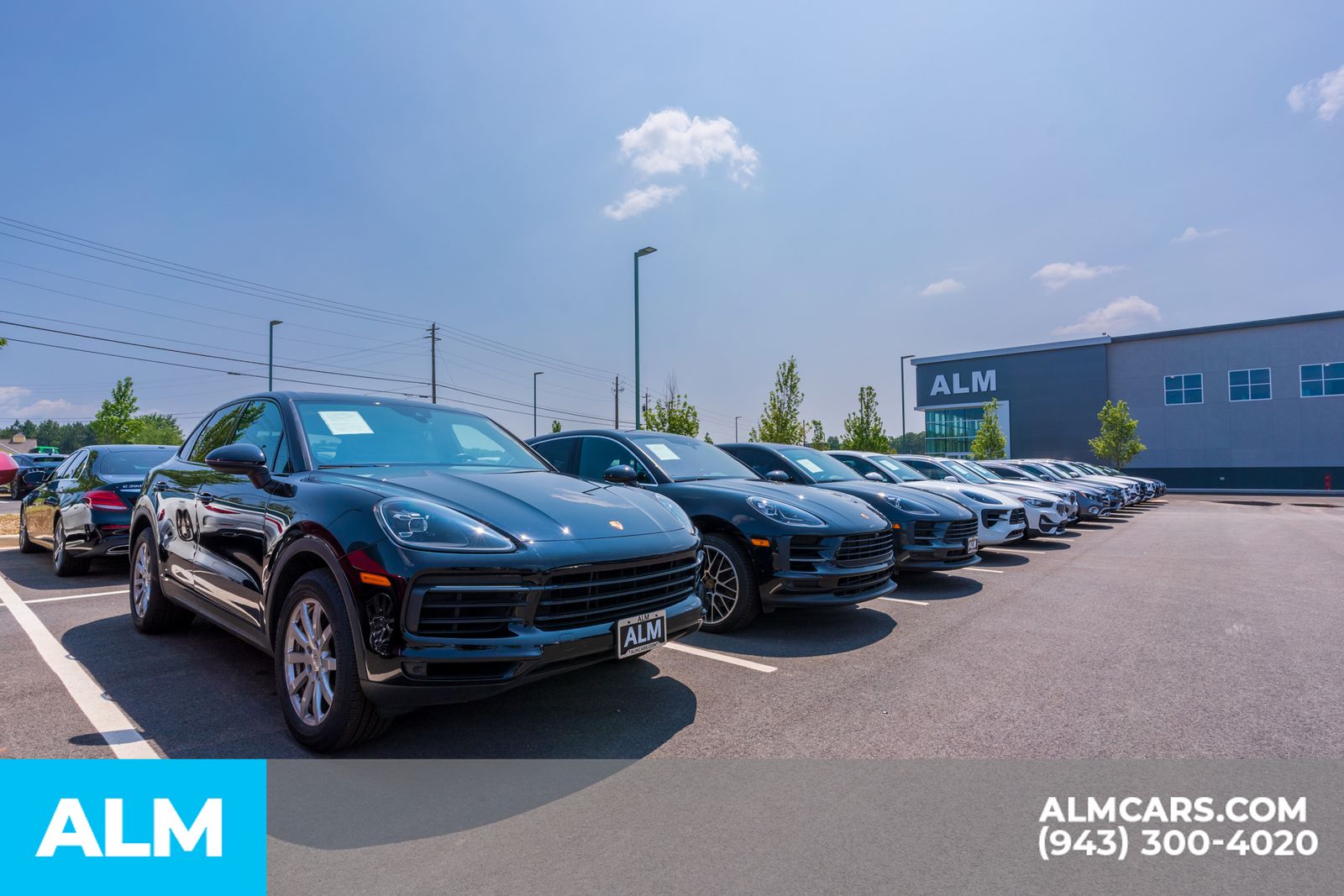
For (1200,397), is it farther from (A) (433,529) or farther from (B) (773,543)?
(A) (433,529)

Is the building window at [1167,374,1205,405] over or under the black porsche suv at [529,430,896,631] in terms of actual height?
over

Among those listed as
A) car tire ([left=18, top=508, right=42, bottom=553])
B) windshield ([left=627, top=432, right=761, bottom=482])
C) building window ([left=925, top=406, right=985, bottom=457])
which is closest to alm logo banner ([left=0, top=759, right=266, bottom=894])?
windshield ([left=627, top=432, right=761, bottom=482])

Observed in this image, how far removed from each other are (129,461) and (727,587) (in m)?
7.30

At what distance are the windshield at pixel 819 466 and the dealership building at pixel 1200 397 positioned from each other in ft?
153

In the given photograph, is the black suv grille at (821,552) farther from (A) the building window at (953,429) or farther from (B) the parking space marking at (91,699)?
(A) the building window at (953,429)

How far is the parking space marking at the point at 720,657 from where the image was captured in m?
4.55

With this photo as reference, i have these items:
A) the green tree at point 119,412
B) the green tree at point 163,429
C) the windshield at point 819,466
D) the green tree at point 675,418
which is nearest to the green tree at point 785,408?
the green tree at point 675,418

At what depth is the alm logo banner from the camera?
7.65 ft

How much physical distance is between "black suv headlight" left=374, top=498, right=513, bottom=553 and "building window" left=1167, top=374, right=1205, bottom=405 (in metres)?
53.3

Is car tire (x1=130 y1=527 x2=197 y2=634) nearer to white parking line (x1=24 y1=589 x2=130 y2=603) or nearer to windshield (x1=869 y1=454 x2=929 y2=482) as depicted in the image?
white parking line (x1=24 y1=589 x2=130 y2=603)

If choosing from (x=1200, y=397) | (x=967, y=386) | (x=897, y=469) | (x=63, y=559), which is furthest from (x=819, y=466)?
(x=967, y=386)

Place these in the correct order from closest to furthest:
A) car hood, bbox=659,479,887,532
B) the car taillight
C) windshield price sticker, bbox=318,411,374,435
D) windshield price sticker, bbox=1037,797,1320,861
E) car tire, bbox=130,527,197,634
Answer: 1. windshield price sticker, bbox=1037,797,1320,861
2. windshield price sticker, bbox=318,411,374,435
3. car tire, bbox=130,527,197,634
4. car hood, bbox=659,479,887,532
5. the car taillight

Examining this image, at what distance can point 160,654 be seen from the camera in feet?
15.4

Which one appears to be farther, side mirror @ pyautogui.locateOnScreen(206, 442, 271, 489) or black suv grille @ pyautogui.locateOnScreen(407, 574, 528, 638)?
side mirror @ pyautogui.locateOnScreen(206, 442, 271, 489)
